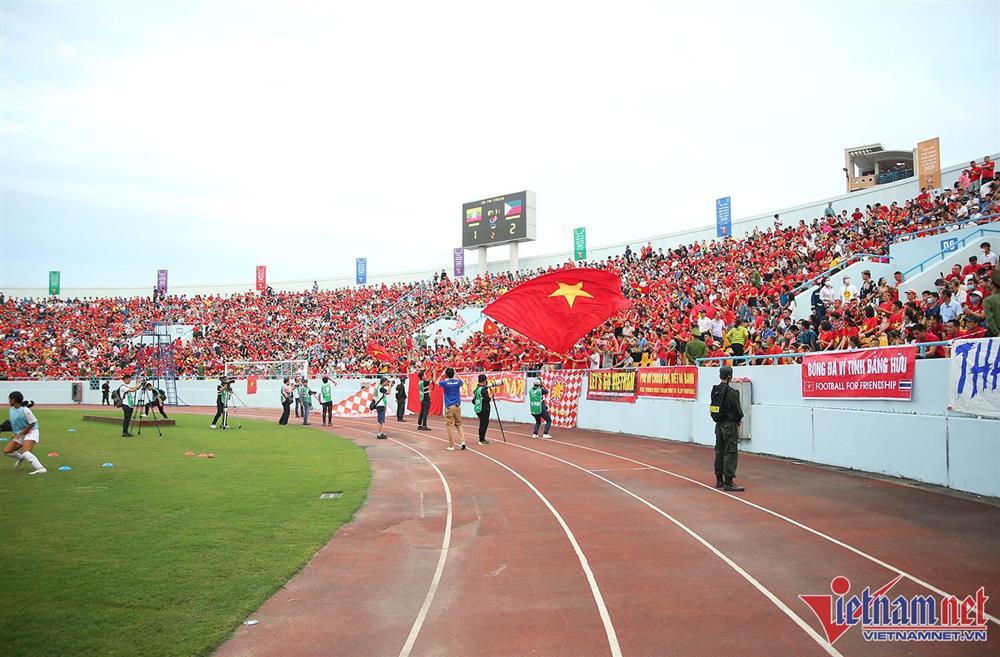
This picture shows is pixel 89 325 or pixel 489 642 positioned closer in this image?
pixel 489 642

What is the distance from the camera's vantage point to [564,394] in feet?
84.3

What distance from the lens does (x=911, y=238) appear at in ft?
65.2

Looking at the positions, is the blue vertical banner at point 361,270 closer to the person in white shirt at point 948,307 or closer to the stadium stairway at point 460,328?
the stadium stairway at point 460,328

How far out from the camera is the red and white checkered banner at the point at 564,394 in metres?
25.2

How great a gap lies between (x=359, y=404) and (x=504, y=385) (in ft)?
28.5

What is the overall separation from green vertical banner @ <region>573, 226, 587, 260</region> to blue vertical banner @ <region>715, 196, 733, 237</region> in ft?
33.1

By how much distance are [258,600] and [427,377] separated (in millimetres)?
20236

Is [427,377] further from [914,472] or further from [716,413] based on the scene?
[914,472]

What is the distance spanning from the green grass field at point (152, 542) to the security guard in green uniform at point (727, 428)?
6205 mm

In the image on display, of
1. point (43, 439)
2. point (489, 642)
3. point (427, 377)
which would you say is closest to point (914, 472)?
point (489, 642)

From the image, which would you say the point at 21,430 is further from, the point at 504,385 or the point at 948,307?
the point at 504,385

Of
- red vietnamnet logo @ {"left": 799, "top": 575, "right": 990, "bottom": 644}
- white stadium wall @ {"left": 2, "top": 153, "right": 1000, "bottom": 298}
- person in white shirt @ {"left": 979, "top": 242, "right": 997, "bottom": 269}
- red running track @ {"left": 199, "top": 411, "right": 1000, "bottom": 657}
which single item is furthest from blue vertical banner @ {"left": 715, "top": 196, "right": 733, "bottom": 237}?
red vietnamnet logo @ {"left": 799, "top": 575, "right": 990, "bottom": 644}

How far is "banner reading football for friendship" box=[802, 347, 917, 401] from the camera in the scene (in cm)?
1186

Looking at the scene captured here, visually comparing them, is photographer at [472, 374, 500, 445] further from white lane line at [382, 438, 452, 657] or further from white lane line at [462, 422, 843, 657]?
white lane line at [462, 422, 843, 657]
